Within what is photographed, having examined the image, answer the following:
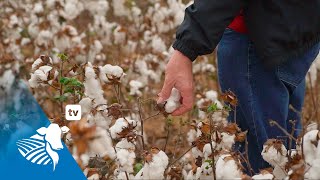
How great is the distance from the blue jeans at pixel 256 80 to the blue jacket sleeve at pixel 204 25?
0.71ft

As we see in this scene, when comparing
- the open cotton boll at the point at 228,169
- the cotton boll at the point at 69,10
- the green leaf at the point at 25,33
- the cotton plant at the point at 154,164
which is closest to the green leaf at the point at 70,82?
the cotton plant at the point at 154,164

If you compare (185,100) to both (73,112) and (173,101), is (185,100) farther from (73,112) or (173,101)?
(73,112)

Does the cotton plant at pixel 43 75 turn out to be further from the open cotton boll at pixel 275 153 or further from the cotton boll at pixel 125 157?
the open cotton boll at pixel 275 153

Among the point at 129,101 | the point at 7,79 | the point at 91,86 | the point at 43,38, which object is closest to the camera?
the point at 91,86

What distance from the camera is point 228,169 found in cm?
137

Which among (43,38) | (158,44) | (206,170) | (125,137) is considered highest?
(43,38)

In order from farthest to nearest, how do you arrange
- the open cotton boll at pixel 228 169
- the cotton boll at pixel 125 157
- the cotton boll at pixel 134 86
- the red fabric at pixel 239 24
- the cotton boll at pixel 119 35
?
the cotton boll at pixel 119 35 → the cotton boll at pixel 134 86 → the red fabric at pixel 239 24 → the cotton boll at pixel 125 157 → the open cotton boll at pixel 228 169

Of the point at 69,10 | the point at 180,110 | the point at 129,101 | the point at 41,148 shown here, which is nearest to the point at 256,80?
the point at 180,110

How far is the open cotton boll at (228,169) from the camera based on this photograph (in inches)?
53.7

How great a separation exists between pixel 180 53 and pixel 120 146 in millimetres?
305

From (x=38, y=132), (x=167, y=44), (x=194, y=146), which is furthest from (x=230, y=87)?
(x=167, y=44)

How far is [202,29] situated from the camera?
1542 millimetres

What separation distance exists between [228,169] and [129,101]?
4.92 ft

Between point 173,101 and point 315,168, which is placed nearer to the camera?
point 315,168
